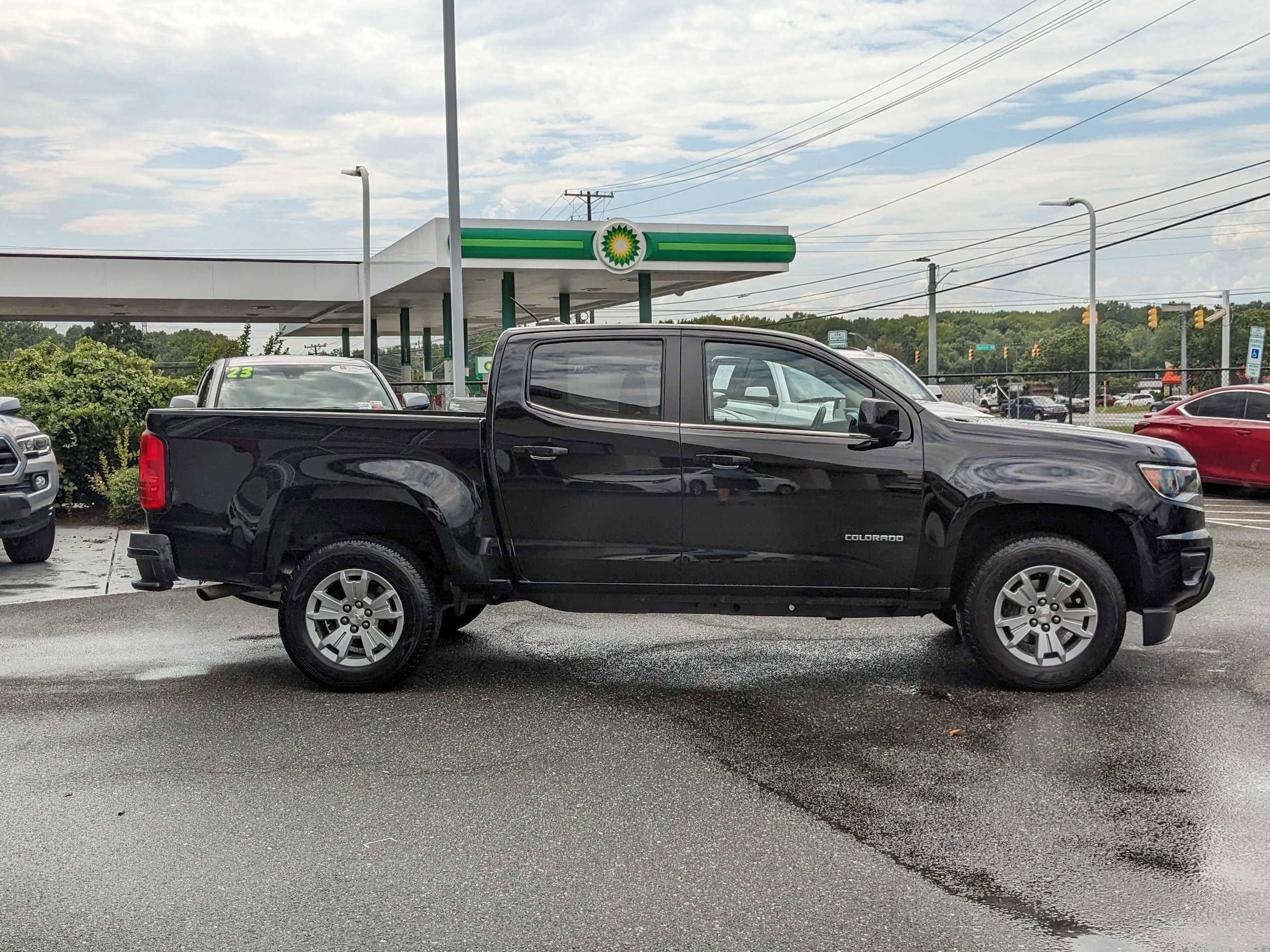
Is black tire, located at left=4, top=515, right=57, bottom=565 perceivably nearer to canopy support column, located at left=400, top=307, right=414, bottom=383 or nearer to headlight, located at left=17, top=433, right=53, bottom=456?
headlight, located at left=17, top=433, right=53, bottom=456

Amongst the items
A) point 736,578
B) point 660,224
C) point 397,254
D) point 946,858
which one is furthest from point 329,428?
point 397,254

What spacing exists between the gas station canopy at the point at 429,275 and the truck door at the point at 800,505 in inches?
1014

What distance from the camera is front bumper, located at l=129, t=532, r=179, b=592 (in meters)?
6.96

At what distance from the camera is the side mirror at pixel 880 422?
647 centimetres

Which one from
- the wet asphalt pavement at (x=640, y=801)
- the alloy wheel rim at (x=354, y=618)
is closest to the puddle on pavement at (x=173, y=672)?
the wet asphalt pavement at (x=640, y=801)

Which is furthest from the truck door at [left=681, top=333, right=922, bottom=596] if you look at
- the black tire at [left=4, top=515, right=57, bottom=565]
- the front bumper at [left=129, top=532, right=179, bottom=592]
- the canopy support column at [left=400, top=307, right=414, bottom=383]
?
the canopy support column at [left=400, top=307, right=414, bottom=383]

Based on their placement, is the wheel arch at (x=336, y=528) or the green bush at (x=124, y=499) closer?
the wheel arch at (x=336, y=528)

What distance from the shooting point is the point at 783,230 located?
3388 centimetres

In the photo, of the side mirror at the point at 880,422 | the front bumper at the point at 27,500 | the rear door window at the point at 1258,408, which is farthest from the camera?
the rear door window at the point at 1258,408

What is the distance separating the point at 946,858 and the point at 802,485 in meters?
2.53

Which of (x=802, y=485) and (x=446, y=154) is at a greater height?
(x=446, y=154)

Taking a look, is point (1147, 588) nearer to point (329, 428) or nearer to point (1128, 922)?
point (1128, 922)

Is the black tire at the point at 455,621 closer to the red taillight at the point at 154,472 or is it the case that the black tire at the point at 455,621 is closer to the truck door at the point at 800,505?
the red taillight at the point at 154,472

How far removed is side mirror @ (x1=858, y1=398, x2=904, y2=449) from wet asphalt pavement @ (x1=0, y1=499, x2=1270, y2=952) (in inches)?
53.3
